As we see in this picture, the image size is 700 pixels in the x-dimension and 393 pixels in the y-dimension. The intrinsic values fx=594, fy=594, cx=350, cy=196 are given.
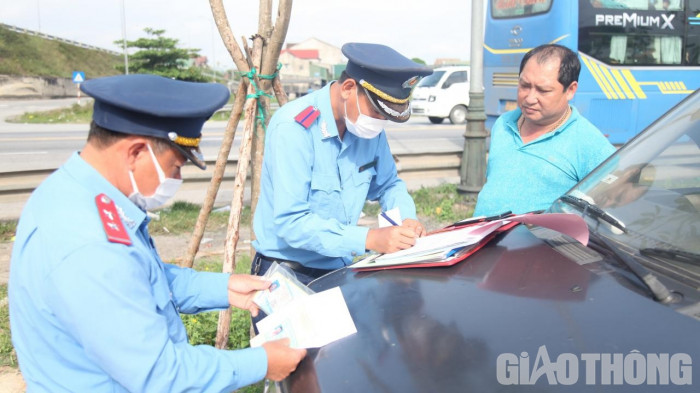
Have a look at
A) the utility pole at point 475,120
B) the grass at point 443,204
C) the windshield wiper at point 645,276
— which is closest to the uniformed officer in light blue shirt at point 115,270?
the windshield wiper at point 645,276

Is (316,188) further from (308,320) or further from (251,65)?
(251,65)

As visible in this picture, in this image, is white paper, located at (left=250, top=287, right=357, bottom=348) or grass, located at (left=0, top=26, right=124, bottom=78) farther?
grass, located at (left=0, top=26, right=124, bottom=78)

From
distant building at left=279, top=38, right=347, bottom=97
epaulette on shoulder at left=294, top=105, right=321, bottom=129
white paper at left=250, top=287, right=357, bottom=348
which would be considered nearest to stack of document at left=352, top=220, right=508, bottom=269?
white paper at left=250, top=287, right=357, bottom=348

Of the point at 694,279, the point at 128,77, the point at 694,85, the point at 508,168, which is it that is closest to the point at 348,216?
the point at 508,168

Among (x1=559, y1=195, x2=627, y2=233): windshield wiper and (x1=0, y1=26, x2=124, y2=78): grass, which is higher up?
(x1=0, y1=26, x2=124, y2=78): grass

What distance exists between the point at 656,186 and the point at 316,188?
1306mm

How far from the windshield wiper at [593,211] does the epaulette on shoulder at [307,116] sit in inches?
42.1

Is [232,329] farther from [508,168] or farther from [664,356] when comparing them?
[664,356]

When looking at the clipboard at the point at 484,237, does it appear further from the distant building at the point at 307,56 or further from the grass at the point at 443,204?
the distant building at the point at 307,56

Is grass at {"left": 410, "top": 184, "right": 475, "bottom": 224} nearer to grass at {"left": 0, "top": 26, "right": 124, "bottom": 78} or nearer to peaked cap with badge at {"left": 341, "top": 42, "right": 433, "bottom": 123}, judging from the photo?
peaked cap with badge at {"left": 341, "top": 42, "right": 433, "bottom": 123}

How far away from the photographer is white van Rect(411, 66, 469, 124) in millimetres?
19312

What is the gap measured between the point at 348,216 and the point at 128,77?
1.29 m

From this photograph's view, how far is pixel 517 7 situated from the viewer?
1009cm

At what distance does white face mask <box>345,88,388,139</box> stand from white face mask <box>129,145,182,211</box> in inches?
39.6
